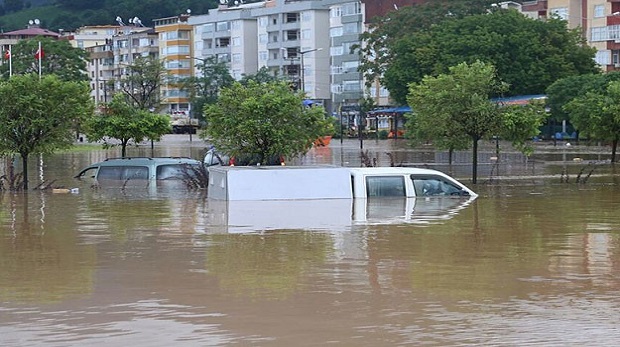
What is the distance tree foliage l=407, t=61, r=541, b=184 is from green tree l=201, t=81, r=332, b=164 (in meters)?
3.02

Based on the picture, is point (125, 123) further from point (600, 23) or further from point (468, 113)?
point (600, 23)

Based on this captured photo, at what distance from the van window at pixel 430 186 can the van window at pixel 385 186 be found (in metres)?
0.35

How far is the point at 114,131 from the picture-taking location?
1955 inches

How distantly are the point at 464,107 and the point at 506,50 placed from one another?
5525cm

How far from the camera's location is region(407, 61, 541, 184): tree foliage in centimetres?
3506

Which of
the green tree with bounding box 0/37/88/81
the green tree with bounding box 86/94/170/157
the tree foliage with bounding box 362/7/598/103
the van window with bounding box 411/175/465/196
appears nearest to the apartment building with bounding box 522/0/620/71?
the tree foliage with bounding box 362/7/598/103

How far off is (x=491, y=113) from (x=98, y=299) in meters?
22.7

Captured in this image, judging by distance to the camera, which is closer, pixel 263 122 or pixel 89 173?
pixel 263 122

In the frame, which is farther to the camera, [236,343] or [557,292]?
[557,292]

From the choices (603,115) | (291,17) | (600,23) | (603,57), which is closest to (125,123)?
(603,115)

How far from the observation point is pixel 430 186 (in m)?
28.2

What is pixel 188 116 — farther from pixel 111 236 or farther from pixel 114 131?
pixel 111 236

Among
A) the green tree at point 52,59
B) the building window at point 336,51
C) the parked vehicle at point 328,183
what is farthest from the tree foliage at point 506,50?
the parked vehicle at point 328,183

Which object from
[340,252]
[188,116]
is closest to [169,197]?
[340,252]
